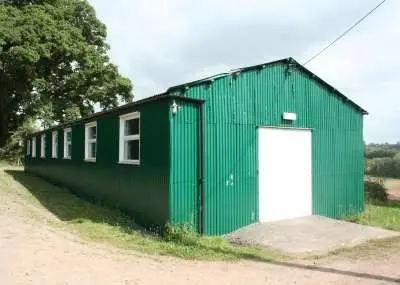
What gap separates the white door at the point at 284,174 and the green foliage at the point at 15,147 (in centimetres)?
2775

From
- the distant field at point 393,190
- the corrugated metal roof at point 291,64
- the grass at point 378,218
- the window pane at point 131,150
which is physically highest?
the corrugated metal roof at point 291,64

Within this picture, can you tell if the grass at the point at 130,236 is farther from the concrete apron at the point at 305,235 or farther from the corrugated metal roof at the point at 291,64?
the corrugated metal roof at the point at 291,64

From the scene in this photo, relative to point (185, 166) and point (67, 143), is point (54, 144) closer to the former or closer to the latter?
point (67, 143)

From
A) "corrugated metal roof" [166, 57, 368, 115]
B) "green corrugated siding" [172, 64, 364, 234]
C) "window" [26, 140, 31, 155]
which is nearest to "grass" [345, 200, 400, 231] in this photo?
"green corrugated siding" [172, 64, 364, 234]

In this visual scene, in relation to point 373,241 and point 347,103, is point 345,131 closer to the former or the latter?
point 347,103

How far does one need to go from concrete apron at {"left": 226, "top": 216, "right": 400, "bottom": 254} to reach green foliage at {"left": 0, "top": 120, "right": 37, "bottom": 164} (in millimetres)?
28614

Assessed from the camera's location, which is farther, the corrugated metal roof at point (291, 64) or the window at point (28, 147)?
the window at point (28, 147)

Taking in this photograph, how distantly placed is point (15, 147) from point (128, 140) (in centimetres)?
2692

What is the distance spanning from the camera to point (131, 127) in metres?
11.9

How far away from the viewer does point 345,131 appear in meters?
13.6

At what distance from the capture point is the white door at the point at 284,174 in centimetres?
1117

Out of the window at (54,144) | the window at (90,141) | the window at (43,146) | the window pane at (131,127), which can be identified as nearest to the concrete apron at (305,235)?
the window pane at (131,127)

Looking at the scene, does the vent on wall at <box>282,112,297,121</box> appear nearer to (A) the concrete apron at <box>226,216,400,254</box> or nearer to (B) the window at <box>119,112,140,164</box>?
(A) the concrete apron at <box>226,216,400,254</box>

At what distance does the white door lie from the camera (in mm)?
11172
